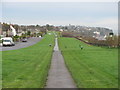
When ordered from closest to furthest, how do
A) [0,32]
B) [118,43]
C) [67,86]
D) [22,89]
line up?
[22,89] → [67,86] → [118,43] → [0,32]

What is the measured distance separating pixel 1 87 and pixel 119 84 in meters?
5.04

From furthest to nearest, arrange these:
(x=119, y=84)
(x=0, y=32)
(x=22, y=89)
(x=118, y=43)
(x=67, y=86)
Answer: (x=0, y=32) → (x=118, y=43) → (x=119, y=84) → (x=67, y=86) → (x=22, y=89)

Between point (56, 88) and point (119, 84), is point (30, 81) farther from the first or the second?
point (119, 84)

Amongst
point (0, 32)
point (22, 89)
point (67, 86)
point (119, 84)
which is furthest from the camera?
point (0, 32)

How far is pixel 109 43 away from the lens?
203 ft

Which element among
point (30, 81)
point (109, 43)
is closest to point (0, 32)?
point (109, 43)

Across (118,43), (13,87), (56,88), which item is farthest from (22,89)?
(118,43)

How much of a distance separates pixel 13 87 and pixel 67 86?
2168 mm

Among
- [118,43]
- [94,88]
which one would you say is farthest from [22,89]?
[118,43]

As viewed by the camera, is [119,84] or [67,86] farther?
[119,84]

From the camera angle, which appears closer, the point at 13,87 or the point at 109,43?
the point at 13,87

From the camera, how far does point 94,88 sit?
10805mm

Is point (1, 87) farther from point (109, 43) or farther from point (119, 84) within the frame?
point (109, 43)

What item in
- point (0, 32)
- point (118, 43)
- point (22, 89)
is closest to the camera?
point (22, 89)
